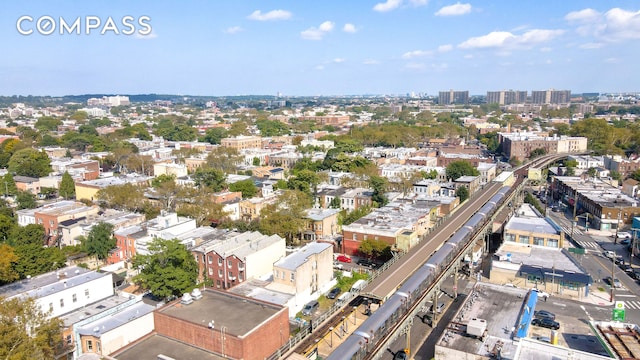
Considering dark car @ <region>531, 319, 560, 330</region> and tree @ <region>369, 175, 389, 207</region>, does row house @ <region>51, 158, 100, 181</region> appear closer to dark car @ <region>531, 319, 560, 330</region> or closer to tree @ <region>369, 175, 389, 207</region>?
tree @ <region>369, 175, 389, 207</region>

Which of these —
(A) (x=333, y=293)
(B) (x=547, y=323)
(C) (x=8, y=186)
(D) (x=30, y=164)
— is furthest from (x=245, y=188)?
(B) (x=547, y=323)

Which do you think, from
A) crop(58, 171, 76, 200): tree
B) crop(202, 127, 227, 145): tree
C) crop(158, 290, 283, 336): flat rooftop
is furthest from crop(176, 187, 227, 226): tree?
crop(202, 127, 227, 145): tree

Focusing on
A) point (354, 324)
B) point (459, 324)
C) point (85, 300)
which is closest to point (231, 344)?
point (354, 324)

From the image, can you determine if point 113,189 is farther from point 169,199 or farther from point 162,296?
point 162,296

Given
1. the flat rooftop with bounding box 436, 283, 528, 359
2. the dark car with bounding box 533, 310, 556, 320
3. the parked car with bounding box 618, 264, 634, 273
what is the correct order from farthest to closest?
the parked car with bounding box 618, 264, 634, 273
the dark car with bounding box 533, 310, 556, 320
the flat rooftop with bounding box 436, 283, 528, 359

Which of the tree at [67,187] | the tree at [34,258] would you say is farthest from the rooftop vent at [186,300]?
the tree at [67,187]

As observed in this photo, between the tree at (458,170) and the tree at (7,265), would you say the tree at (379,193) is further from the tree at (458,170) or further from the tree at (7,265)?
the tree at (7,265)
